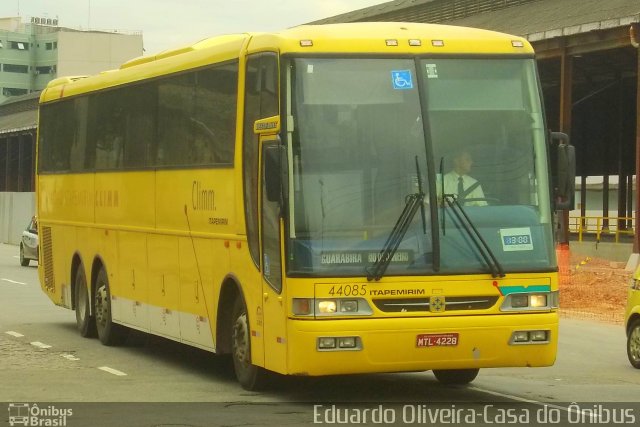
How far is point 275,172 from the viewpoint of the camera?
12.1 meters

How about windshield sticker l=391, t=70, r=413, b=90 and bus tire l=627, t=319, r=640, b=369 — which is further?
bus tire l=627, t=319, r=640, b=369

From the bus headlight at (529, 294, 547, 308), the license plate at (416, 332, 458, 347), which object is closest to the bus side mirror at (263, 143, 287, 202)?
the license plate at (416, 332, 458, 347)

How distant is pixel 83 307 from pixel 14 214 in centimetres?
5257

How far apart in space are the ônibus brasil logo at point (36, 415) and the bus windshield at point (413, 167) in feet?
7.46

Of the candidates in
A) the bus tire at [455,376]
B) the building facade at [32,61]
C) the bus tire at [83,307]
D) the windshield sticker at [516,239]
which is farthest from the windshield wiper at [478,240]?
the building facade at [32,61]

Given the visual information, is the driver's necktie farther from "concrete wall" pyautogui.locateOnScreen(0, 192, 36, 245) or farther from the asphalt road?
"concrete wall" pyautogui.locateOnScreen(0, 192, 36, 245)

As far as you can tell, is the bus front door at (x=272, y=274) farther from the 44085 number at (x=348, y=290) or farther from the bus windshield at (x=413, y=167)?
the 44085 number at (x=348, y=290)

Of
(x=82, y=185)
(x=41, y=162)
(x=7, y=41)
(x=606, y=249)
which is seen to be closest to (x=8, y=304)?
(x=41, y=162)

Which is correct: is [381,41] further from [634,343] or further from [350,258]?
[634,343]

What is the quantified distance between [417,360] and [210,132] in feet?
12.6

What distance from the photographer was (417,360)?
40.0ft

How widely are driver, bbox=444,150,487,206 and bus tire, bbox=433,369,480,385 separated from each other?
2.46 metres

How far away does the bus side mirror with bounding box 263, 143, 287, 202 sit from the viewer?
1214 cm

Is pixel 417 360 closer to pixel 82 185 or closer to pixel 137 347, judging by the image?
pixel 137 347
